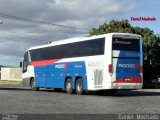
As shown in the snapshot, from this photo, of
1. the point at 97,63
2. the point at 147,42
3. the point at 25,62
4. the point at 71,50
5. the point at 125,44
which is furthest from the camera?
the point at 147,42

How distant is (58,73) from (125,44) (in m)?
6.81

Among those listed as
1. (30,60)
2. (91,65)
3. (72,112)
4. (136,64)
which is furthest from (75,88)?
(72,112)

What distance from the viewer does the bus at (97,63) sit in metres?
26.1

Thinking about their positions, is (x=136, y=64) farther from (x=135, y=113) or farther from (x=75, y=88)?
(x=135, y=113)

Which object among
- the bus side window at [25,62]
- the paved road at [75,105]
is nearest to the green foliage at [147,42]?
the bus side window at [25,62]

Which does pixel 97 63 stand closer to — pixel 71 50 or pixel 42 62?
pixel 71 50

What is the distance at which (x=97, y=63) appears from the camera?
26.7 m

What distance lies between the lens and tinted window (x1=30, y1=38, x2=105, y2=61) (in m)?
26.6

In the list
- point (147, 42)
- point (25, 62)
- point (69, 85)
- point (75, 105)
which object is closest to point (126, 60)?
point (69, 85)

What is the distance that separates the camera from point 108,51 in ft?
84.8

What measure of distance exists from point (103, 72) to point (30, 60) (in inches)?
447

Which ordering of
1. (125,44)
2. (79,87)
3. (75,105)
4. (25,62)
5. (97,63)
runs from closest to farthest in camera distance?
(75,105), (125,44), (97,63), (79,87), (25,62)

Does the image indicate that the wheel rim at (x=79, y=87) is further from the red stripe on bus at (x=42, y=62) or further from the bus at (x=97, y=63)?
the red stripe on bus at (x=42, y=62)

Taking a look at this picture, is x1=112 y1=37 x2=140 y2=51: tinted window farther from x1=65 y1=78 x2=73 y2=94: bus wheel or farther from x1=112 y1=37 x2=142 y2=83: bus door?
x1=65 y1=78 x2=73 y2=94: bus wheel
